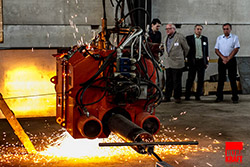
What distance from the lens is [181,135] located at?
5434 millimetres

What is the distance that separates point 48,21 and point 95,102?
6.08 metres

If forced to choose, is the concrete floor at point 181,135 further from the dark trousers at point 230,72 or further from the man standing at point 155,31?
Answer: the man standing at point 155,31

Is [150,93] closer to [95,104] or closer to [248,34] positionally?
[95,104]

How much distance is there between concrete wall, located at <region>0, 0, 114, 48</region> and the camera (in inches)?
362

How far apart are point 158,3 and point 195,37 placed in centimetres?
187

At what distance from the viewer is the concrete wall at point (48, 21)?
919 centimetres

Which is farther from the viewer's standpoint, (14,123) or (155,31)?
(155,31)

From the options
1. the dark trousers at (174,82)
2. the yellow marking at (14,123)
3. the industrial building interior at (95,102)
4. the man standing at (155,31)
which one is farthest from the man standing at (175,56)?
the yellow marking at (14,123)

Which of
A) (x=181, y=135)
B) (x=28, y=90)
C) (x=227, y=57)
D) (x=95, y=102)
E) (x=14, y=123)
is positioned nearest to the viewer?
(x=95, y=102)

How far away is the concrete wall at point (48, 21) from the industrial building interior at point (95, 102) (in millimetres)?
22

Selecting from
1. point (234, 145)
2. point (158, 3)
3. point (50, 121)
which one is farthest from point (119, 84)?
point (158, 3)

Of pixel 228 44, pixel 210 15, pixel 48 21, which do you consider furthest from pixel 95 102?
pixel 210 15

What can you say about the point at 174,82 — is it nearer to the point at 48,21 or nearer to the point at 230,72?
the point at 230,72

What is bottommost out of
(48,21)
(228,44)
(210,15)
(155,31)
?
(228,44)
